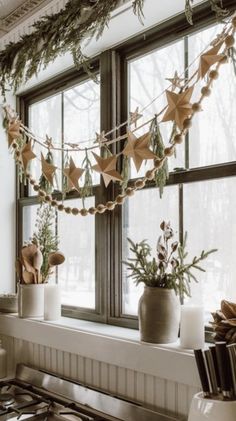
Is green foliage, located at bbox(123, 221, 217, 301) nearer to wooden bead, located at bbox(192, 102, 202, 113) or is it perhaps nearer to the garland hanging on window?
the garland hanging on window

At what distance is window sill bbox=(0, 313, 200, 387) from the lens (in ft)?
4.89

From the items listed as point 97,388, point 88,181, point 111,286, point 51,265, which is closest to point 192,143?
point 88,181

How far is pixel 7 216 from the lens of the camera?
101 inches

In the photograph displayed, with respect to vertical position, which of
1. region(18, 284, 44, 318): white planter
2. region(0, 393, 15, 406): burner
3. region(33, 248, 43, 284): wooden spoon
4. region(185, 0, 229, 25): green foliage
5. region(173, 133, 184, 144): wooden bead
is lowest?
region(0, 393, 15, 406): burner

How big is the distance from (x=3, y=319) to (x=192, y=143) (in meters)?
1.19

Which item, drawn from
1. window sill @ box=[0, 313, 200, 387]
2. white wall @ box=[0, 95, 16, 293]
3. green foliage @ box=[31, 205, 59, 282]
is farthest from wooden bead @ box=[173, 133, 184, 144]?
white wall @ box=[0, 95, 16, 293]

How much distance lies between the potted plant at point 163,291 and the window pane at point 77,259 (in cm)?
55

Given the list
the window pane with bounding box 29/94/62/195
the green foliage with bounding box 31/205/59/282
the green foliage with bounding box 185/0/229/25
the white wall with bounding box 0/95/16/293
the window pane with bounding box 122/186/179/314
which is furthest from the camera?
the white wall with bounding box 0/95/16/293

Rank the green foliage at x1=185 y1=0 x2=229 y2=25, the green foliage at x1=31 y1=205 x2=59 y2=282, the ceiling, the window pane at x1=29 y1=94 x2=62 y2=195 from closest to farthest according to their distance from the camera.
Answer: the green foliage at x1=185 y1=0 x2=229 y2=25, the ceiling, the green foliage at x1=31 y1=205 x2=59 y2=282, the window pane at x1=29 y1=94 x2=62 y2=195

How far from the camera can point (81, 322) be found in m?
2.06

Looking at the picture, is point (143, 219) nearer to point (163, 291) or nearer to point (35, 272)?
point (163, 291)

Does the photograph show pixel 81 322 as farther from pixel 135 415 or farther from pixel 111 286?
pixel 135 415

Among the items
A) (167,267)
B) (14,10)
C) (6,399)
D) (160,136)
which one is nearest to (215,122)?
(160,136)

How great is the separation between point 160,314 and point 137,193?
0.54 metres
